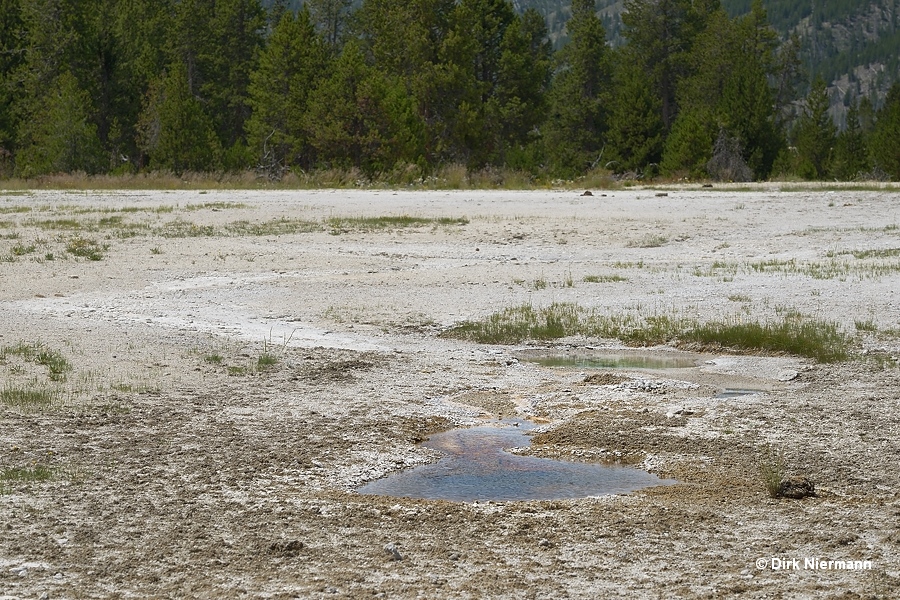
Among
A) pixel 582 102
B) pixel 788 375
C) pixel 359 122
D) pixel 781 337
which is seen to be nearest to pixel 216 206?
pixel 781 337

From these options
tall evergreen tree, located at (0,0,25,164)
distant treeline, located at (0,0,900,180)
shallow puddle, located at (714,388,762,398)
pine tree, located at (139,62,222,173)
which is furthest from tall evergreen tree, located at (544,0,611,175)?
shallow puddle, located at (714,388,762,398)

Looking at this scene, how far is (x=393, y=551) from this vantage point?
586 centimetres

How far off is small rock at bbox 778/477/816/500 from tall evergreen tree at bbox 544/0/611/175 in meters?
55.4

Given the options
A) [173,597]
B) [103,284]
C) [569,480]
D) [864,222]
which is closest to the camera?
[173,597]

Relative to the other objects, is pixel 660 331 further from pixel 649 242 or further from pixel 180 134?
pixel 180 134

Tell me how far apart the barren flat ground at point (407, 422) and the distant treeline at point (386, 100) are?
25.9 metres

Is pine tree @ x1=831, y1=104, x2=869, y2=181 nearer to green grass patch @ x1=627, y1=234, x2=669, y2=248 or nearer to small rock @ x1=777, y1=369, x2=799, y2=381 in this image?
green grass patch @ x1=627, y1=234, x2=669, y2=248

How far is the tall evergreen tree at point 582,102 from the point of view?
6300 cm

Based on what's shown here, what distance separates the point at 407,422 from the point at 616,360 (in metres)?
3.60

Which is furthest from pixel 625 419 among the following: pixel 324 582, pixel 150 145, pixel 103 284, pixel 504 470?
pixel 150 145

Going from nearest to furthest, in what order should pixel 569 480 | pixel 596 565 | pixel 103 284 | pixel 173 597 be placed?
pixel 173 597
pixel 596 565
pixel 569 480
pixel 103 284

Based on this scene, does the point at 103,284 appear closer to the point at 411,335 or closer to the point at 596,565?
the point at 411,335

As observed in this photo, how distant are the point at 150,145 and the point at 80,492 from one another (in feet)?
164

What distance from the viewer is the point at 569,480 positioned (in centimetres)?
749
